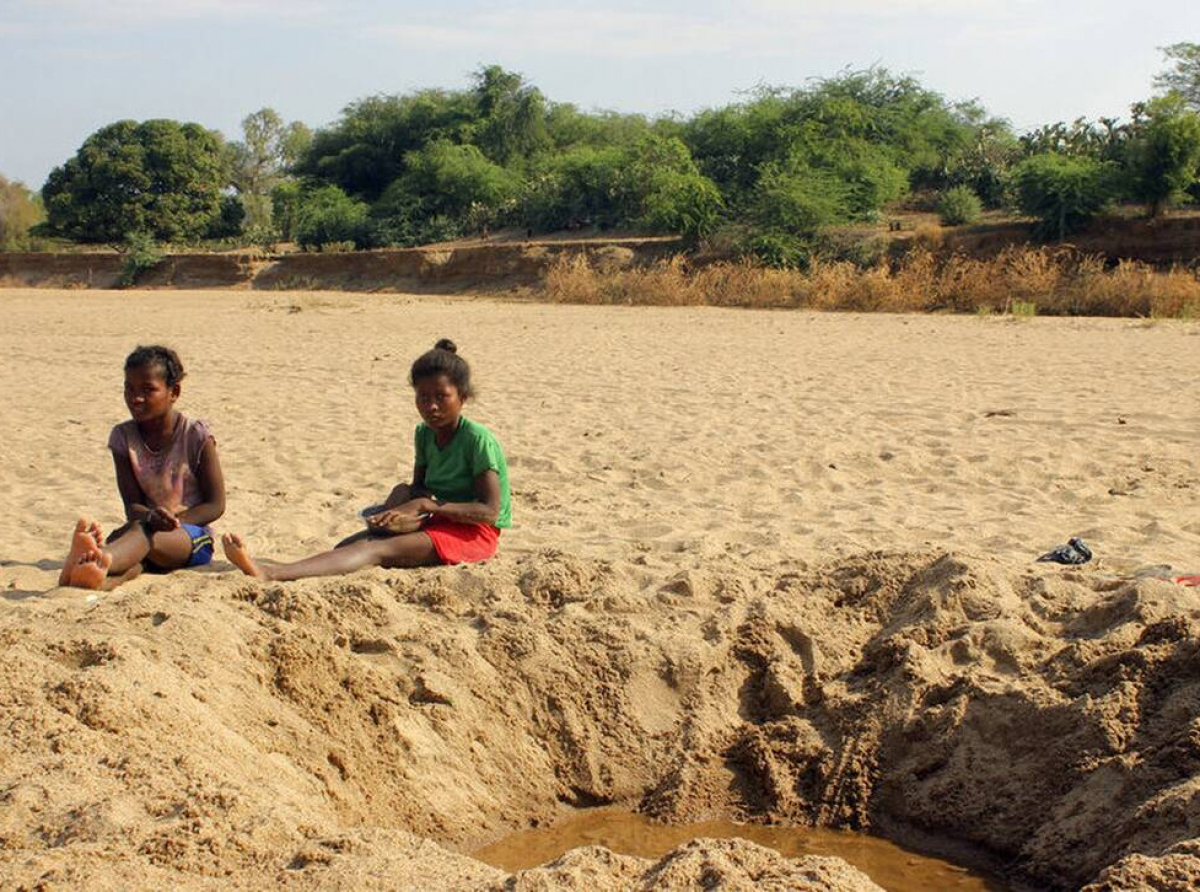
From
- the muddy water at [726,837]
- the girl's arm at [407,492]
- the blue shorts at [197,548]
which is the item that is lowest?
the muddy water at [726,837]

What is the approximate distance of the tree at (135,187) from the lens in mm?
35719

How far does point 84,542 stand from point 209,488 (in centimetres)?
72

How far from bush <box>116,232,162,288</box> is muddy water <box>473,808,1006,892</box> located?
98.4 ft

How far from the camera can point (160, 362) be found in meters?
5.02

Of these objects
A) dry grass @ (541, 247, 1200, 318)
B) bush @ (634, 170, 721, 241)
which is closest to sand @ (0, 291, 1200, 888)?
dry grass @ (541, 247, 1200, 318)

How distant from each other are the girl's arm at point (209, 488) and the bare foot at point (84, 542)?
55 cm

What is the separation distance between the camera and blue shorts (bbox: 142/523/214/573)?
5.03 m

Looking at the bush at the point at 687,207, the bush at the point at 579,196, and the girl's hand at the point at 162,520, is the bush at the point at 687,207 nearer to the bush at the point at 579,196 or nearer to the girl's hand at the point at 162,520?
the bush at the point at 579,196

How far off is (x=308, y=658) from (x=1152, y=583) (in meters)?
2.74

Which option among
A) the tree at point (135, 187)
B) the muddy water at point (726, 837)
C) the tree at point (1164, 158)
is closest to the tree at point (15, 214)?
the tree at point (135, 187)

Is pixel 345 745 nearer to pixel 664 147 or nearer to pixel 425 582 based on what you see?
pixel 425 582

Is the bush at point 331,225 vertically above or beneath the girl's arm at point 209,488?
above

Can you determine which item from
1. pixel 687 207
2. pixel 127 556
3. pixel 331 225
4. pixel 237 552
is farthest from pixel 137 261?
pixel 237 552

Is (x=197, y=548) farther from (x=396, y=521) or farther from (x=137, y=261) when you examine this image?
(x=137, y=261)
